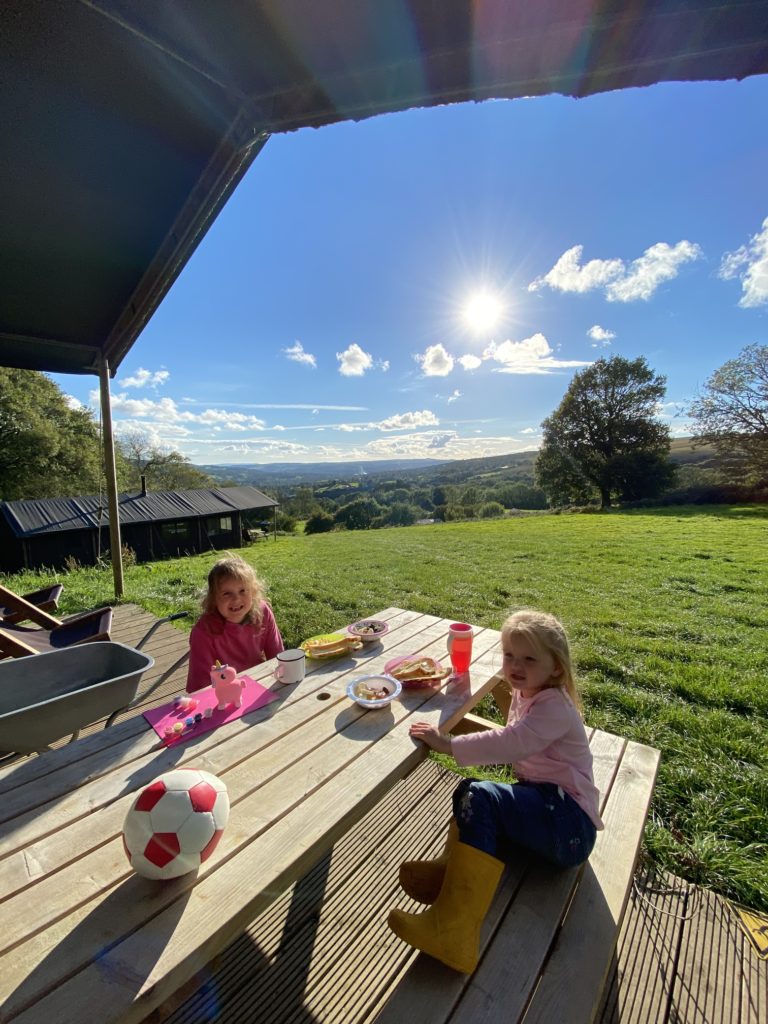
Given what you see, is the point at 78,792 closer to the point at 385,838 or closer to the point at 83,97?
the point at 385,838

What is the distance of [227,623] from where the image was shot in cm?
250

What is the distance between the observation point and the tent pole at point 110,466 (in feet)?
17.6

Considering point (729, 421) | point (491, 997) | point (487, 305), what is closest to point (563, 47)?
point (491, 997)

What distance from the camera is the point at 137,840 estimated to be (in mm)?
958

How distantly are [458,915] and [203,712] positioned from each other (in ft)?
3.99

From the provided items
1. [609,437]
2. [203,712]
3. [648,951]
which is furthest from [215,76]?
[609,437]

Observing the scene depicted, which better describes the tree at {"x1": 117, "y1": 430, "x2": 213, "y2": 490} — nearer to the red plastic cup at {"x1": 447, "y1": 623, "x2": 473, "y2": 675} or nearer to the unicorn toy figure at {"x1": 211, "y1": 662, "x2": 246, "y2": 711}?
the unicorn toy figure at {"x1": 211, "y1": 662, "x2": 246, "y2": 711}

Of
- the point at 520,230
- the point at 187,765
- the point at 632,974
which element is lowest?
the point at 632,974

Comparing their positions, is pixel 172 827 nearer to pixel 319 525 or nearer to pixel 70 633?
pixel 70 633

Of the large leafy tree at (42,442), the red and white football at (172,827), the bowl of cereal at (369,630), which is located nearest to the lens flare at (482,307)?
the bowl of cereal at (369,630)

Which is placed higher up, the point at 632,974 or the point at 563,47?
the point at 563,47

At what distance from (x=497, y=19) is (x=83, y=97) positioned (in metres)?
2.18

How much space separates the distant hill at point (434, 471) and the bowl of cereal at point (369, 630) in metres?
27.5

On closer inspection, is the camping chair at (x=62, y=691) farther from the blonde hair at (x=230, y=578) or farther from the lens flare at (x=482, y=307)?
the lens flare at (x=482, y=307)
